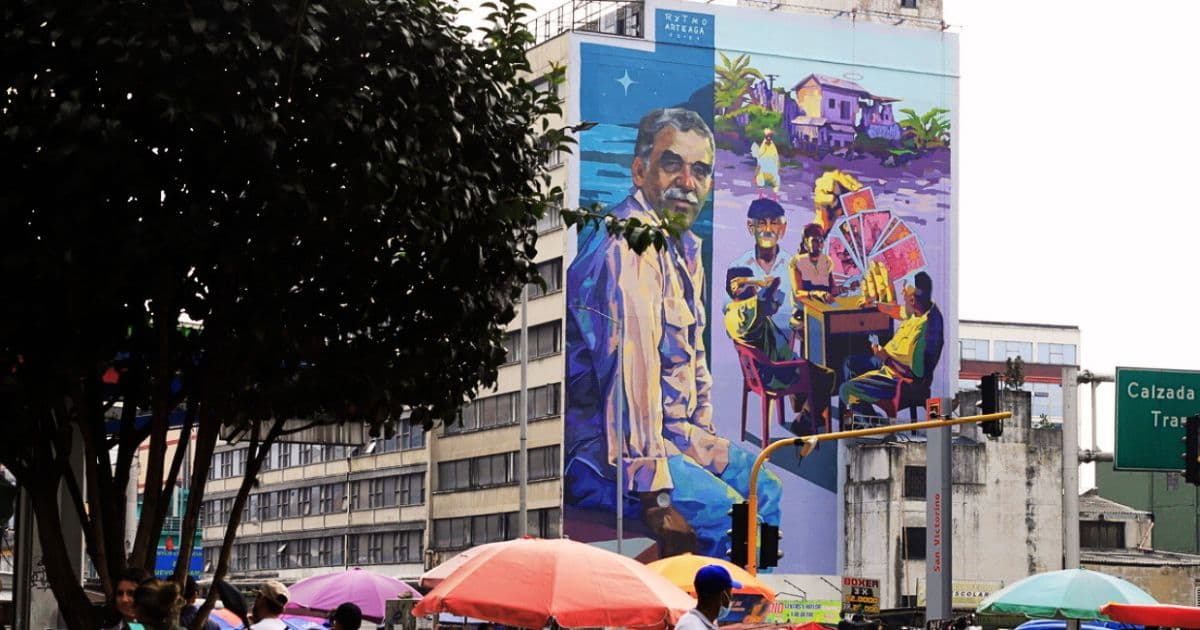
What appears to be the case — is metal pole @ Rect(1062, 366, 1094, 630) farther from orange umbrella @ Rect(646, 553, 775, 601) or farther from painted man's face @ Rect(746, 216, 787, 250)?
orange umbrella @ Rect(646, 553, 775, 601)

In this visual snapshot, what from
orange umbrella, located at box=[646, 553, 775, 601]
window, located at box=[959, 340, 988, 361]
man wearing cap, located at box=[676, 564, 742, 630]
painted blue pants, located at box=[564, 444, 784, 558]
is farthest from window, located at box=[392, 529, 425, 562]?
man wearing cap, located at box=[676, 564, 742, 630]

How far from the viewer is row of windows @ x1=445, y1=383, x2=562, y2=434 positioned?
7738cm

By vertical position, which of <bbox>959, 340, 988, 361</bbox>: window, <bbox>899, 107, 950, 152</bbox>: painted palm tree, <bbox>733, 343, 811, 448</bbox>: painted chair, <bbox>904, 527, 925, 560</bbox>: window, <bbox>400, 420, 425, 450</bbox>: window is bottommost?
<bbox>904, 527, 925, 560</bbox>: window

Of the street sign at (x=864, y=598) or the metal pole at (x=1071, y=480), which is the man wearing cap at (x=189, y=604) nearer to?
the street sign at (x=864, y=598)

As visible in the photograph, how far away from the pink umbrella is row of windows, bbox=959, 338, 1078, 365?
100148 millimetres

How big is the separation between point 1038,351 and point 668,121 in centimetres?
5437

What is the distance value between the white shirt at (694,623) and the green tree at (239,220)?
3531 mm

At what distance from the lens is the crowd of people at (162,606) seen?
9523 mm

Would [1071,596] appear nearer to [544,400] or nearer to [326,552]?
[544,400]

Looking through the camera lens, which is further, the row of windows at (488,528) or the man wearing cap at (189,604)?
the row of windows at (488,528)

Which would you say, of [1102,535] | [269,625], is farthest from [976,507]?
[269,625]

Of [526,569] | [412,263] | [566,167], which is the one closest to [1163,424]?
[526,569]

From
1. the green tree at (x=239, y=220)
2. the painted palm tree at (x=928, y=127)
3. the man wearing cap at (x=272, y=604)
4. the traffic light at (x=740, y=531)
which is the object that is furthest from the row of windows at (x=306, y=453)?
the man wearing cap at (x=272, y=604)

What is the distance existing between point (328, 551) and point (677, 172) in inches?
958
